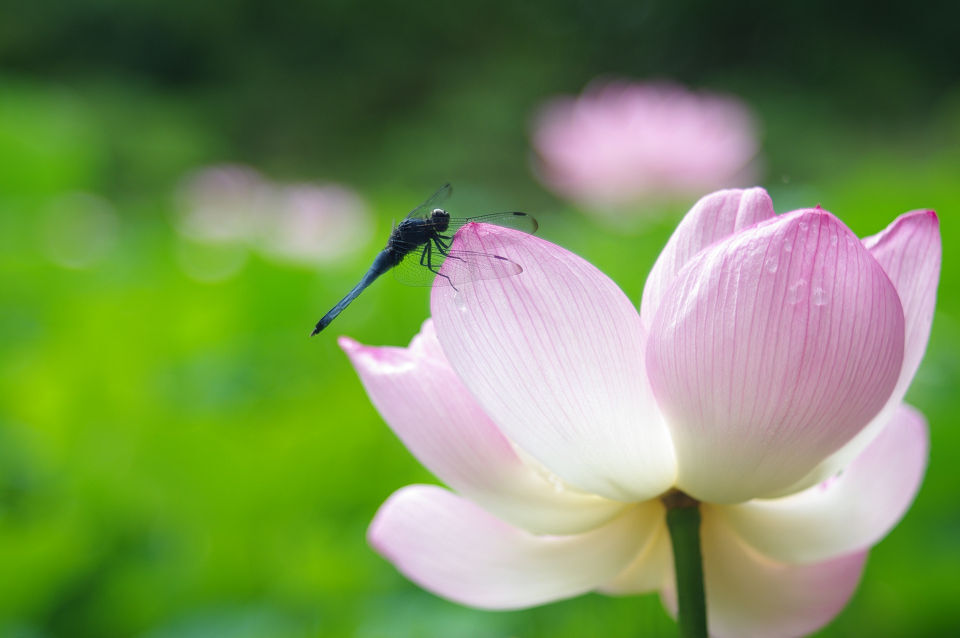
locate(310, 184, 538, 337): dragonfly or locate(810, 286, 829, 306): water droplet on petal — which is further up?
locate(310, 184, 538, 337): dragonfly

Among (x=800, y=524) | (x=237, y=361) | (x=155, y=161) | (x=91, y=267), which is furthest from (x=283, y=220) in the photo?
(x=155, y=161)

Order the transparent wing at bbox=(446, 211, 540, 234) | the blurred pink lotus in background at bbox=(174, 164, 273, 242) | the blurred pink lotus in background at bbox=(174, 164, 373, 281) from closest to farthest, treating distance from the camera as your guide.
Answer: the transparent wing at bbox=(446, 211, 540, 234), the blurred pink lotus in background at bbox=(174, 164, 373, 281), the blurred pink lotus in background at bbox=(174, 164, 273, 242)

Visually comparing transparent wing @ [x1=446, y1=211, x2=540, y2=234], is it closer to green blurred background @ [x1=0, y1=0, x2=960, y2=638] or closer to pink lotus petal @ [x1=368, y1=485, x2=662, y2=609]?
pink lotus petal @ [x1=368, y1=485, x2=662, y2=609]

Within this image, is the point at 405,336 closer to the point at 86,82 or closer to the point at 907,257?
the point at 907,257

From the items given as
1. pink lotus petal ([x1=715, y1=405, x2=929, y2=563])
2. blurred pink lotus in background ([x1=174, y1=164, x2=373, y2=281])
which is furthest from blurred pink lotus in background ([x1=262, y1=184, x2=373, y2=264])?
pink lotus petal ([x1=715, y1=405, x2=929, y2=563])

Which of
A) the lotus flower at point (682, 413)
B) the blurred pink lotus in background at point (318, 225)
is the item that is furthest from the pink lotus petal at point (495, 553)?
the blurred pink lotus in background at point (318, 225)

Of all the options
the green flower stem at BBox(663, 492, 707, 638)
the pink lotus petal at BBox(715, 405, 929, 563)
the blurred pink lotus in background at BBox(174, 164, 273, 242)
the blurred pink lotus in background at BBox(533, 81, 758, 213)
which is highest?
the green flower stem at BBox(663, 492, 707, 638)
